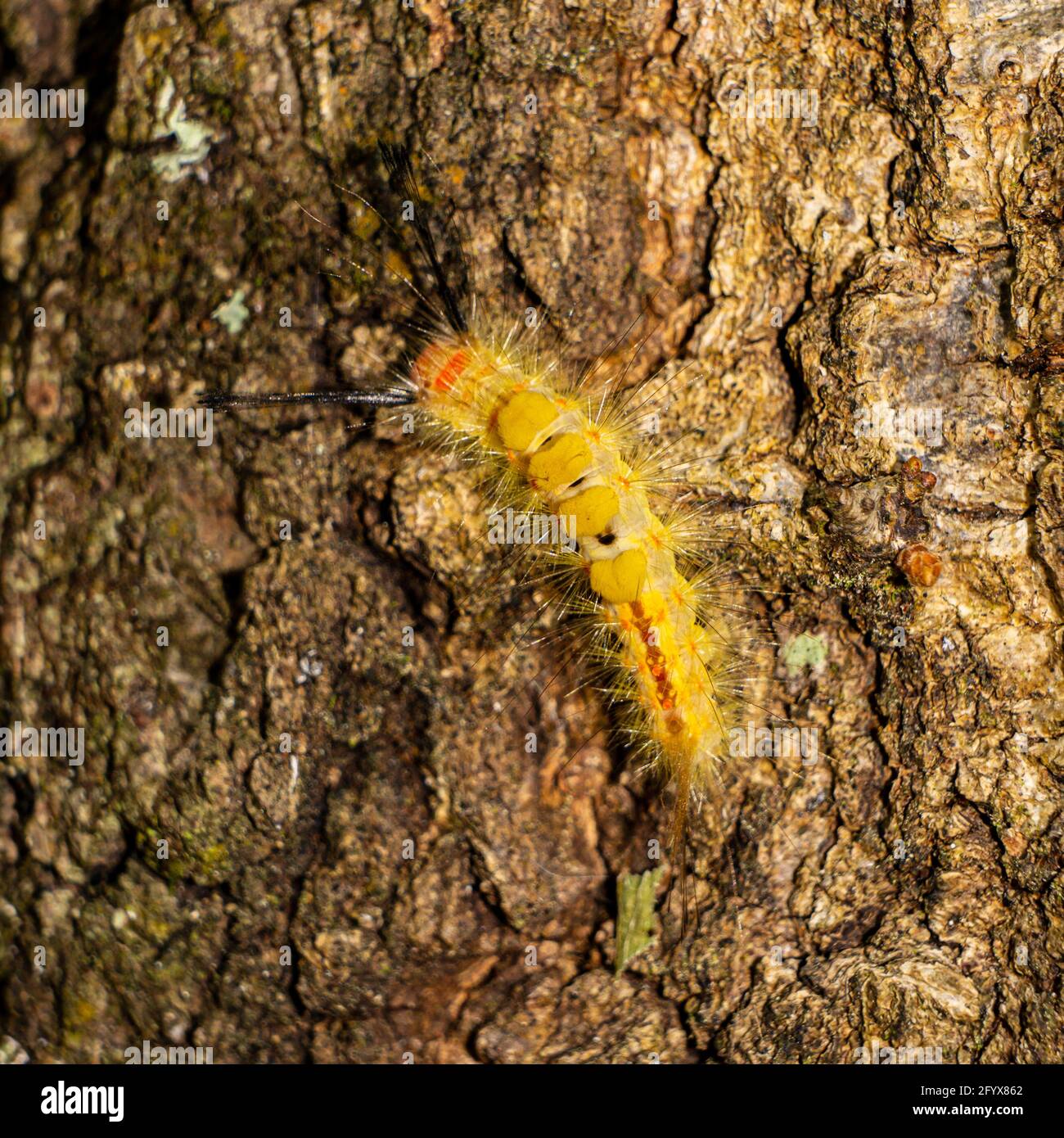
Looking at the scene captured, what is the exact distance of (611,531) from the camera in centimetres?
312

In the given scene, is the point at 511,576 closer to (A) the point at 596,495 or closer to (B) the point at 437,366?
(A) the point at 596,495

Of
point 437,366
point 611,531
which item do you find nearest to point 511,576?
point 611,531

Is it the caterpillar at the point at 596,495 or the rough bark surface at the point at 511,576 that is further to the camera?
the caterpillar at the point at 596,495

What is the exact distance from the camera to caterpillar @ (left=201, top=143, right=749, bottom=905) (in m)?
3.12

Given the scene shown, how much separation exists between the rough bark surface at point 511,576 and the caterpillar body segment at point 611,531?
0.16m

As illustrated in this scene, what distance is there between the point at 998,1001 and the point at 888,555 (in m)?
1.44

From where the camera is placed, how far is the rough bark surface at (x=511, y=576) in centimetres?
295

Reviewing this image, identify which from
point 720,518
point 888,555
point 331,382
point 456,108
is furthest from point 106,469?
point 888,555

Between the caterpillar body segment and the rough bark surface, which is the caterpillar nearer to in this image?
the caterpillar body segment

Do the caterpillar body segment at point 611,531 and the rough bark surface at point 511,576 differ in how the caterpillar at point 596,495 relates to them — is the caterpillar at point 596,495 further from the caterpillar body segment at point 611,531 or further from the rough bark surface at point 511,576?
the rough bark surface at point 511,576

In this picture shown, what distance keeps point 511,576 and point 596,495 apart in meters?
0.38

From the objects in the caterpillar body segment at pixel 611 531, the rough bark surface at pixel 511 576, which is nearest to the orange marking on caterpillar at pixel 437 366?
the caterpillar body segment at pixel 611 531

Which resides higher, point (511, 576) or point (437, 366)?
point (437, 366)

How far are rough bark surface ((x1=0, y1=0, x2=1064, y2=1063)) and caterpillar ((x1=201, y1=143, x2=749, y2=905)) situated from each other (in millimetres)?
112
